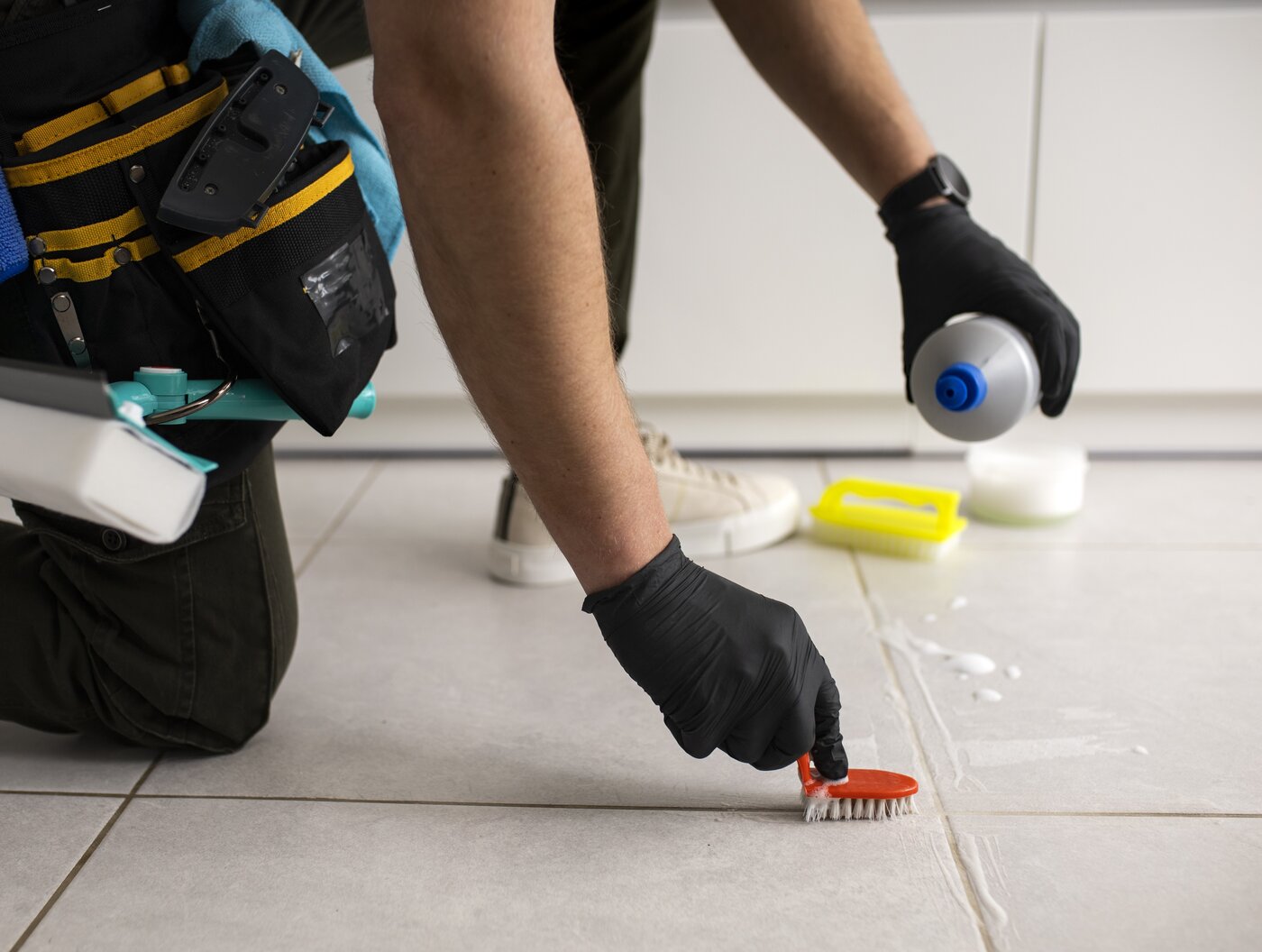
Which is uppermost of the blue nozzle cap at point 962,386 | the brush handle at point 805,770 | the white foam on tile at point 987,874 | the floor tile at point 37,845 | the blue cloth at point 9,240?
the blue cloth at point 9,240

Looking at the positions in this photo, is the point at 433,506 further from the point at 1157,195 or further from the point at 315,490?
the point at 1157,195

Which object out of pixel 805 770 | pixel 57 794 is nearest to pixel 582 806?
pixel 805 770

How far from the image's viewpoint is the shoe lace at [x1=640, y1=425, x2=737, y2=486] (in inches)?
51.9

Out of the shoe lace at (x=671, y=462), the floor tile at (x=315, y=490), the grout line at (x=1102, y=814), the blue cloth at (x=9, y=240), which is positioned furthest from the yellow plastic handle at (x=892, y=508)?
the blue cloth at (x=9, y=240)

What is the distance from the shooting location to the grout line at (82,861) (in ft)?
2.24

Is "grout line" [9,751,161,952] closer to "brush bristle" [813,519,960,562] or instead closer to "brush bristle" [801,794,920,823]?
"brush bristle" [801,794,920,823]

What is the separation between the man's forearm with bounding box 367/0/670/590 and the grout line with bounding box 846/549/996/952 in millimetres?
280

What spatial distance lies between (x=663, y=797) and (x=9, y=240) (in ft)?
1.82

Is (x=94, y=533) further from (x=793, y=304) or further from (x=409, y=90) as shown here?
(x=793, y=304)

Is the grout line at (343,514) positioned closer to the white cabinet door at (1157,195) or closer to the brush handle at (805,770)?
the brush handle at (805,770)

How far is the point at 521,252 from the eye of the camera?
0.61 m

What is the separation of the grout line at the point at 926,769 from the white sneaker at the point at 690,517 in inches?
5.4

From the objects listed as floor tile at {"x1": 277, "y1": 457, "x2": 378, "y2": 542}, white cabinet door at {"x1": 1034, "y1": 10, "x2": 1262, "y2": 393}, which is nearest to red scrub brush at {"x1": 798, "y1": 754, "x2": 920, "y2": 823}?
floor tile at {"x1": 277, "y1": 457, "x2": 378, "y2": 542}

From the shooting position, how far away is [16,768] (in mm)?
861
